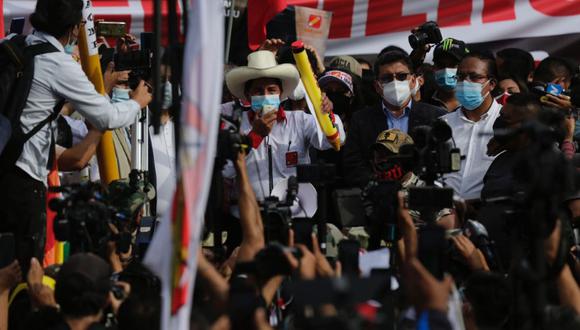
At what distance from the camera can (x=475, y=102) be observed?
8.42 meters

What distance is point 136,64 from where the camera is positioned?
7961 mm

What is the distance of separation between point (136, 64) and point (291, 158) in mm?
1166

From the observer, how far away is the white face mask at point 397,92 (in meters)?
8.68

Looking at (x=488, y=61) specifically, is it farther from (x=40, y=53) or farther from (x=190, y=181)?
(x=190, y=181)

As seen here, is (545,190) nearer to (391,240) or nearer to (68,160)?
(391,240)

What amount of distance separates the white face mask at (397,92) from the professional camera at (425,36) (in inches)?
27.1

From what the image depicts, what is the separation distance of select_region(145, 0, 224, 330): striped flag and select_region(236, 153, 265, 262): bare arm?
1491mm

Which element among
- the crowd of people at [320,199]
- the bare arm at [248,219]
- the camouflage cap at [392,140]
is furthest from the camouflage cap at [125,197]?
the camouflage cap at [392,140]

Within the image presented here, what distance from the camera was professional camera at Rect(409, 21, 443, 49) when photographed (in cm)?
933

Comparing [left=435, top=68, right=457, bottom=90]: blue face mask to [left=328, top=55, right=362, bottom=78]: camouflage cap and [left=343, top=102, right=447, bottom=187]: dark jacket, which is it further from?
[left=328, top=55, right=362, bottom=78]: camouflage cap

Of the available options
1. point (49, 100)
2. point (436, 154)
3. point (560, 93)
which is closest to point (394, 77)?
point (560, 93)

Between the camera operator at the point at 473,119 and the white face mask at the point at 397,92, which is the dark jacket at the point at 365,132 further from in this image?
the camera operator at the point at 473,119

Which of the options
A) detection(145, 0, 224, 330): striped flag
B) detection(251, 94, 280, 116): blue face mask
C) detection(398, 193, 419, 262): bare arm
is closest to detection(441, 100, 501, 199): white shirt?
detection(251, 94, 280, 116): blue face mask

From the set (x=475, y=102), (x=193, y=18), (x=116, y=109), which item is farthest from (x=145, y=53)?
(x=193, y=18)
